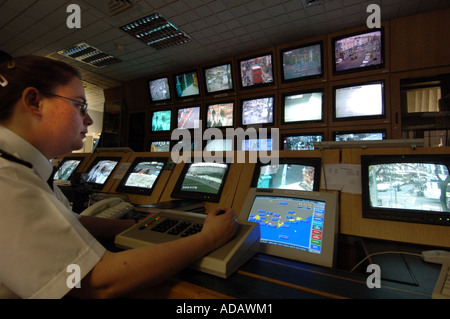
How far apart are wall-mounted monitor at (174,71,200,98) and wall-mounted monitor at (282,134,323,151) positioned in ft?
6.15

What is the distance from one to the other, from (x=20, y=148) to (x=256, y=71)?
335 cm

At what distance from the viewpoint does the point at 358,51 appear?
2.83 meters

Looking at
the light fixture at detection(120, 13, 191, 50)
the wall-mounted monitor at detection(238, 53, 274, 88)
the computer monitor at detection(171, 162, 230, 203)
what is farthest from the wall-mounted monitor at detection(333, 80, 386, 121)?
the light fixture at detection(120, 13, 191, 50)

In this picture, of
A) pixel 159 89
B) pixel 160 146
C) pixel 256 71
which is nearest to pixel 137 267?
pixel 256 71

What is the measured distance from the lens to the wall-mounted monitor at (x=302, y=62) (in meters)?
3.04

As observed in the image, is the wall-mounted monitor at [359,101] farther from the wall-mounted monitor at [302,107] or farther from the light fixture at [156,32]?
the light fixture at [156,32]

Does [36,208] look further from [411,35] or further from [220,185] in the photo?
[411,35]

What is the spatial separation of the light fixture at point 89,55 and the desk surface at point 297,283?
5.00 metres

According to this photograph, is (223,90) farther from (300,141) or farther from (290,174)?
(290,174)

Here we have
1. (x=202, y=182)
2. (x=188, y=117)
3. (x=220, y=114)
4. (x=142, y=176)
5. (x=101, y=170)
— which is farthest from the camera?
(x=188, y=117)

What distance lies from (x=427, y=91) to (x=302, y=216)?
309cm

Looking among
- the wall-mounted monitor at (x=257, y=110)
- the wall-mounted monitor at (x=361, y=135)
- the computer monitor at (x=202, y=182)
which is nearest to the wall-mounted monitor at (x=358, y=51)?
the wall-mounted monitor at (x=361, y=135)

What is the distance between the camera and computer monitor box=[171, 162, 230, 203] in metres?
1.34
